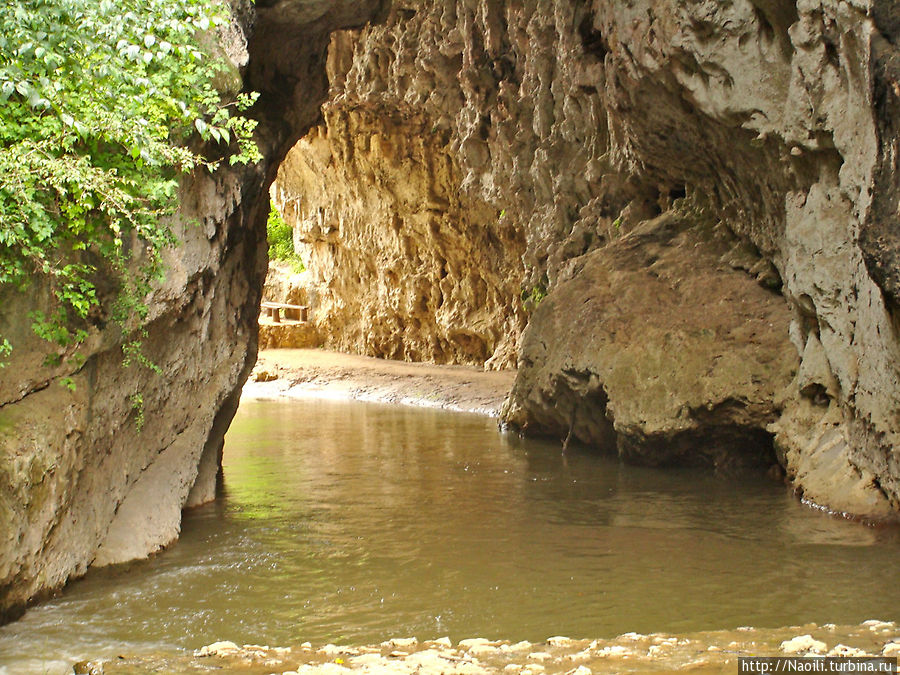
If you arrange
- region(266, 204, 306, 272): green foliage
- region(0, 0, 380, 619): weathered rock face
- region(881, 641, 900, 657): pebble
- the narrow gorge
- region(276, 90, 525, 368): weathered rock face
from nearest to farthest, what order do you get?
region(881, 641, 900, 657): pebble
region(0, 0, 380, 619): weathered rock face
the narrow gorge
region(276, 90, 525, 368): weathered rock face
region(266, 204, 306, 272): green foliage

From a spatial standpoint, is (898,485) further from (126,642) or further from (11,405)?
(11,405)

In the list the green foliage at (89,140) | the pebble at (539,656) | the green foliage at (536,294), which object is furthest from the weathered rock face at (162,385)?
the green foliage at (536,294)

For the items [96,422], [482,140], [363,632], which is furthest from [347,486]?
[482,140]

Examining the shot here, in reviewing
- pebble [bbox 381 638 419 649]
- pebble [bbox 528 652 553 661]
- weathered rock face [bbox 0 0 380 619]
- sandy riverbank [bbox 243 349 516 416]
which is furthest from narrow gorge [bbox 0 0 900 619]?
sandy riverbank [bbox 243 349 516 416]

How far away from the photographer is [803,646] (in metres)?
4.32

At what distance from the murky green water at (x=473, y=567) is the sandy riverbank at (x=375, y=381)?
32.4 feet

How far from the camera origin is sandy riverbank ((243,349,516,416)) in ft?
73.2

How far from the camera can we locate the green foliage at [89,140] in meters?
5.42

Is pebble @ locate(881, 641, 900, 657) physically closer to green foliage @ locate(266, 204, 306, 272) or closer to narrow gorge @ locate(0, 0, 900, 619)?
narrow gorge @ locate(0, 0, 900, 619)

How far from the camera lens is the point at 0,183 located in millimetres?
5324

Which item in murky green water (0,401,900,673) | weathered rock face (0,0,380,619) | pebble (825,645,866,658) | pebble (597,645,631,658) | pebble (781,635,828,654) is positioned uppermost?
weathered rock face (0,0,380,619)

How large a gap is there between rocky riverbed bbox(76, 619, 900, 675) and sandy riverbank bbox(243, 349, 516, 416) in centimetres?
1482

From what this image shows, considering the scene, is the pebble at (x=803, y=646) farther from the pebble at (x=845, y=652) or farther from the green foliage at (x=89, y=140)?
the green foliage at (x=89, y=140)

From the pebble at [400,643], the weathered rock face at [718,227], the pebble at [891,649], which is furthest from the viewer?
the weathered rock face at [718,227]
